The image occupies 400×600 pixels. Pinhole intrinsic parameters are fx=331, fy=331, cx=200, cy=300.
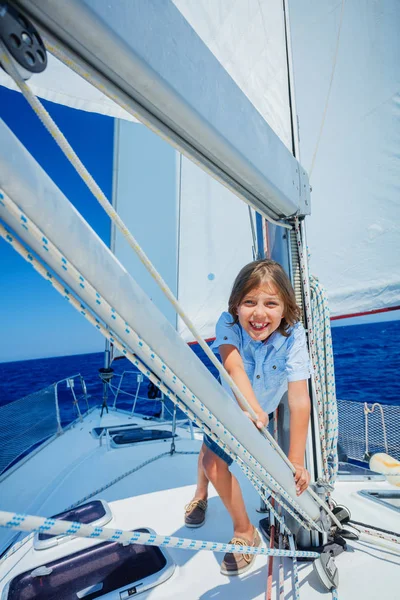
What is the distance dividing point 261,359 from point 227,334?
18cm

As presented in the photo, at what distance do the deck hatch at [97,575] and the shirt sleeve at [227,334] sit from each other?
0.93m

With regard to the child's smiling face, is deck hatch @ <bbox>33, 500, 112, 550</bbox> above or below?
below

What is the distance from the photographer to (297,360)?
51.4 inches

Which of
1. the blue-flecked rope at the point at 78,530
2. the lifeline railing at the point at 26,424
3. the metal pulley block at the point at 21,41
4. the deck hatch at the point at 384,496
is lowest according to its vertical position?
the deck hatch at the point at 384,496

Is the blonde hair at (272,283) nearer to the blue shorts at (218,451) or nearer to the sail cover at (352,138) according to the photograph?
the blue shorts at (218,451)

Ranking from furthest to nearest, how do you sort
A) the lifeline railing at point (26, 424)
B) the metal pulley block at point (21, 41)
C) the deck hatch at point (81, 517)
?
1. the lifeline railing at point (26, 424)
2. the deck hatch at point (81, 517)
3. the metal pulley block at point (21, 41)

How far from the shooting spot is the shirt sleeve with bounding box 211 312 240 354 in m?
1.39

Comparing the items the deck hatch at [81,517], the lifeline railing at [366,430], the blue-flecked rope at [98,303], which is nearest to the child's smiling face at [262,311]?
the blue-flecked rope at [98,303]

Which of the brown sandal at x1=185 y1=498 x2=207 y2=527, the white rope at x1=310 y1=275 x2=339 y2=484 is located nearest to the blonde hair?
the white rope at x1=310 y1=275 x2=339 y2=484

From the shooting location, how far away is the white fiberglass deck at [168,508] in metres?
1.28

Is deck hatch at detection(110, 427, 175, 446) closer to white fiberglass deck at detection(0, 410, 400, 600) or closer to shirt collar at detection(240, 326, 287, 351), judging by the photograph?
white fiberglass deck at detection(0, 410, 400, 600)

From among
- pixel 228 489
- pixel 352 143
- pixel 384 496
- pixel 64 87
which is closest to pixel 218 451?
pixel 228 489

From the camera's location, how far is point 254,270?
1339 mm

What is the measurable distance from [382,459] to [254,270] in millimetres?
2004
